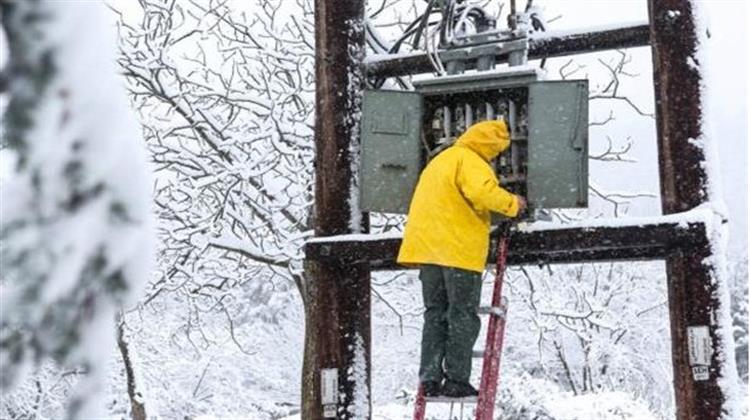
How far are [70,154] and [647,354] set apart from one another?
19.3 meters

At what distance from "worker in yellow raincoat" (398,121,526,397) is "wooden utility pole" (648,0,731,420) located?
2.44 feet

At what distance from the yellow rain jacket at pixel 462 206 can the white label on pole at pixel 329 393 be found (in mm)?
947

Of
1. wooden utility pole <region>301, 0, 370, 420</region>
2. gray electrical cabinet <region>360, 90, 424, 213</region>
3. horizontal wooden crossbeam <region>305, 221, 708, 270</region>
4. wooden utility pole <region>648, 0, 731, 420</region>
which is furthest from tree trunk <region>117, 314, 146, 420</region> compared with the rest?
wooden utility pole <region>648, 0, 731, 420</region>

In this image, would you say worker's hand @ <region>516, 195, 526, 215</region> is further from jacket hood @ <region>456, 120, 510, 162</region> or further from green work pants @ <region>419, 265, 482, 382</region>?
green work pants @ <region>419, 265, 482, 382</region>


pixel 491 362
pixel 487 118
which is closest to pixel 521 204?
pixel 487 118

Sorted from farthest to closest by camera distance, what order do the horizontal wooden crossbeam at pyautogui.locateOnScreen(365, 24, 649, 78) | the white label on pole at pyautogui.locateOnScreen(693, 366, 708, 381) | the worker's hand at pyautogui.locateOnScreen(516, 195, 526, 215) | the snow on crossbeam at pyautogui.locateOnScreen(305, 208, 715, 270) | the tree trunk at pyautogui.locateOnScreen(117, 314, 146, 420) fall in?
the tree trunk at pyautogui.locateOnScreen(117, 314, 146, 420)
the horizontal wooden crossbeam at pyautogui.locateOnScreen(365, 24, 649, 78)
the worker's hand at pyautogui.locateOnScreen(516, 195, 526, 215)
the snow on crossbeam at pyautogui.locateOnScreen(305, 208, 715, 270)
the white label on pole at pyautogui.locateOnScreen(693, 366, 708, 381)

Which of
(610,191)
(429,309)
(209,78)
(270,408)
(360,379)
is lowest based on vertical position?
(270,408)

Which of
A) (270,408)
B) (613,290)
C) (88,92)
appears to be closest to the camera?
(88,92)


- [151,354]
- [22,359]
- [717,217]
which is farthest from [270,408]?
[22,359]

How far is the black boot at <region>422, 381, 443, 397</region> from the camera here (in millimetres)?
4758

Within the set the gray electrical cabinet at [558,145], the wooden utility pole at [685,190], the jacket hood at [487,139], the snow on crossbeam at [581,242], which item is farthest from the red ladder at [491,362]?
the wooden utility pole at [685,190]

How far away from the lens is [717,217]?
4629 mm

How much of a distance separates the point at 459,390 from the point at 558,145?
4.11 ft

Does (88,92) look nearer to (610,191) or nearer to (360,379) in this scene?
(360,379)
